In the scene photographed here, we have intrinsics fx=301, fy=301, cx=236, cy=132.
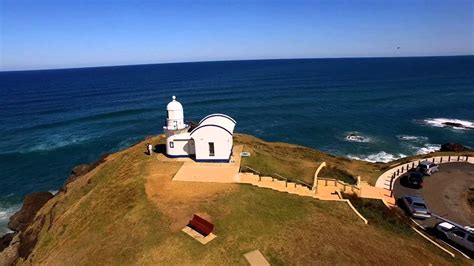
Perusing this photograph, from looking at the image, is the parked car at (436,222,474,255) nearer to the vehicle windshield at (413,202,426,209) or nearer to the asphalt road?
the asphalt road

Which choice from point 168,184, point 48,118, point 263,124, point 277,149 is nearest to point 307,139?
point 263,124

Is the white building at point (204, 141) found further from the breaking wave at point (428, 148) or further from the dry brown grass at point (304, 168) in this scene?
the breaking wave at point (428, 148)

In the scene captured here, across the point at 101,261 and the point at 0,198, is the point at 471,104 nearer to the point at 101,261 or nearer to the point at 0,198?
the point at 101,261

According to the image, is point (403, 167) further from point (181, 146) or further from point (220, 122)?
point (181, 146)

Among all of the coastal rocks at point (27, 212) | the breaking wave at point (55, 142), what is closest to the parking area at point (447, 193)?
the coastal rocks at point (27, 212)

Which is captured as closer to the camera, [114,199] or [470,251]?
[470,251]

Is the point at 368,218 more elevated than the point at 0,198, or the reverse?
the point at 368,218

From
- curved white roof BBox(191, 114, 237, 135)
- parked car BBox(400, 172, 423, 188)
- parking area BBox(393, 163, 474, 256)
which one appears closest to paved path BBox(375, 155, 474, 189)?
parking area BBox(393, 163, 474, 256)
